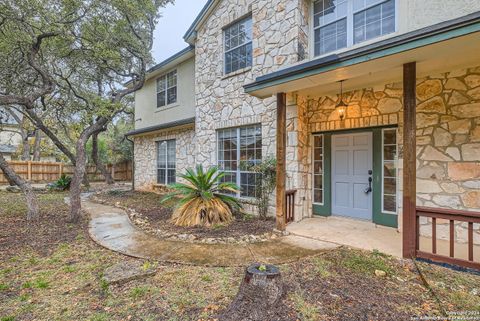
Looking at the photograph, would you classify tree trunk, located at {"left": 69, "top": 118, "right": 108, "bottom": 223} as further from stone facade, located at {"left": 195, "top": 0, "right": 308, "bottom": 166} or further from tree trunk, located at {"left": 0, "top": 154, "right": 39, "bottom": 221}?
stone facade, located at {"left": 195, "top": 0, "right": 308, "bottom": 166}

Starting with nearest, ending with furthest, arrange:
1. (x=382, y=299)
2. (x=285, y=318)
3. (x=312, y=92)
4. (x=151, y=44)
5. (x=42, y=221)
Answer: (x=285, y=318) → (x=382, y=299) → (x=312, y=92) → (x=42, y=221) → (x=151, y=44)

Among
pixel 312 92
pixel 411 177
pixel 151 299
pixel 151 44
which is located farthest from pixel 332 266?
pixel 151 44

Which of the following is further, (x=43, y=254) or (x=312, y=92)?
(x=312, y=92)

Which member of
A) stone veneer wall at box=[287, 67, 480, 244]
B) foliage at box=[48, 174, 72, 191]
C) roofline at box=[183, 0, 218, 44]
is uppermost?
roofline at box=[183, 0, 218, 44]

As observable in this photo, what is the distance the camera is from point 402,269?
350cm

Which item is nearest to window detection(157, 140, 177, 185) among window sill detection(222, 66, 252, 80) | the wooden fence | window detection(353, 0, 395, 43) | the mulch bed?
the mulch bed

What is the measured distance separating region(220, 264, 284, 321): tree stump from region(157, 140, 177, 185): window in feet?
26.0

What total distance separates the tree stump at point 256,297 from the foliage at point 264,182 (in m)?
3.26

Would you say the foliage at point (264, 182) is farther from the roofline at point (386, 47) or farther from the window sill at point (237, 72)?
the window sill at point (237, 72)

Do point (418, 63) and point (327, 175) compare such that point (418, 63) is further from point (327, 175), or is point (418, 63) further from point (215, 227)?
point (215, 227)

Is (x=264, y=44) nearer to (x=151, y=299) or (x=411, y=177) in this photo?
(x=411, y=177)

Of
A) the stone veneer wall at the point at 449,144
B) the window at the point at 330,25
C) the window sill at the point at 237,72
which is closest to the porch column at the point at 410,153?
the stone veneer wall at the point at 449,144

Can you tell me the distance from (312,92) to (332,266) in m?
3.83

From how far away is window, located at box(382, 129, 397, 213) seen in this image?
5.32m
